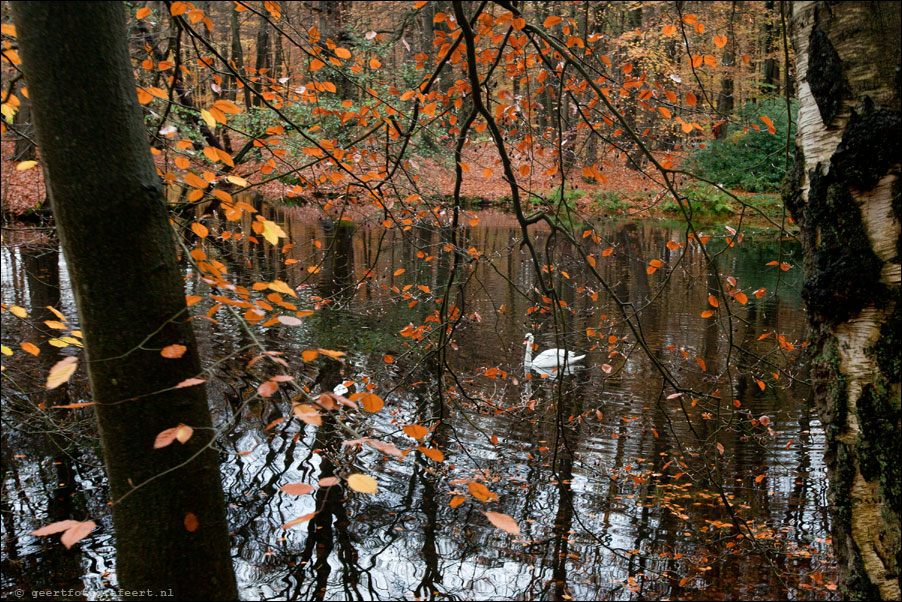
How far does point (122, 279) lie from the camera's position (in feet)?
5.01

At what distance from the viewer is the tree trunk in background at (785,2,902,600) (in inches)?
61.8

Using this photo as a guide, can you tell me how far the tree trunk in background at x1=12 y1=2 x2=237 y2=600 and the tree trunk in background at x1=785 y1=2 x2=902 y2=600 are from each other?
5.33 ft

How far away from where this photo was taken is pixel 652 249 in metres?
16.2

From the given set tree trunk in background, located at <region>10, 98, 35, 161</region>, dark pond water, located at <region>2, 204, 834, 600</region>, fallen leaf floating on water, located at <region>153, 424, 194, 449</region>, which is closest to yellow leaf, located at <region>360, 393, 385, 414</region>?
fallen leaf floating on water, located at <region>153, 424, 194, 449</region>

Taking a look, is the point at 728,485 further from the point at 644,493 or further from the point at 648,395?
the point at 648,395

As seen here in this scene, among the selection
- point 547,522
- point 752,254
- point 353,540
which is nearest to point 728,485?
point 547,522

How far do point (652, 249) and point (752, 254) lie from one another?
264cm

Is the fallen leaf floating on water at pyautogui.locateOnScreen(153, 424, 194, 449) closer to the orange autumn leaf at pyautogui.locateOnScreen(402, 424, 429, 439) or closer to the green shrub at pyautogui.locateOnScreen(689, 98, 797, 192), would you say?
the orange autumn leaf at pyautogui.locateOnScreen(402, 424, 429, 439)

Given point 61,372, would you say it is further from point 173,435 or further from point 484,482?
point 484,482


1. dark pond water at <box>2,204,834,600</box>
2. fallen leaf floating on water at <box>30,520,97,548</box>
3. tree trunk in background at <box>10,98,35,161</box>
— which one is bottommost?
dark pond water at <box>2,204,834,600</box>

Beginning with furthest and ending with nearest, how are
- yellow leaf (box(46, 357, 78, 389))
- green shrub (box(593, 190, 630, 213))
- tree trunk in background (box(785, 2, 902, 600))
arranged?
green shrub (box(593, 190, 630, 213)) → tree trunk in background (box(785, 2, 902, 600)) → yellow leaf (box(46, 357, 78, 389))

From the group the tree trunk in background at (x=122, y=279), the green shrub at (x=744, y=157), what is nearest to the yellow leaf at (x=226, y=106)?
the tree trunk in background at (x=122, y=279)

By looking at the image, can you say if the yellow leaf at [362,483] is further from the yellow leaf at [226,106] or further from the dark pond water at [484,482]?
the yellow leaf at [226,106]

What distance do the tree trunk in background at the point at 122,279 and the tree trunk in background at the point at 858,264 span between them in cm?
162
